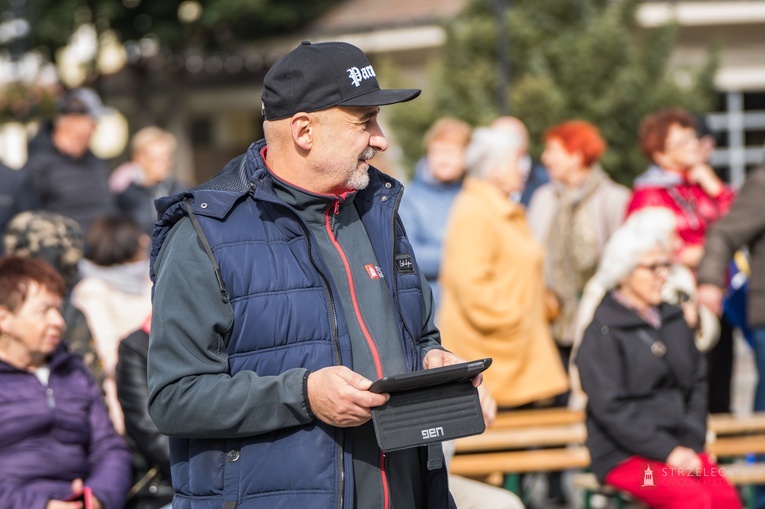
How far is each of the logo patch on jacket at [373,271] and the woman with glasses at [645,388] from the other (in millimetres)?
2530

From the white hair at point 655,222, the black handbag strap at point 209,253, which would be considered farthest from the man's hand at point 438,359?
the white hair at point 655,222

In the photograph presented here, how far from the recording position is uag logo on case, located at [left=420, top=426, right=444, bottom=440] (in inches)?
121

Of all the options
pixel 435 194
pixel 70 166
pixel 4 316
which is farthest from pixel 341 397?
pixel 70 166

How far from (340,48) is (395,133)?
43.0 feet

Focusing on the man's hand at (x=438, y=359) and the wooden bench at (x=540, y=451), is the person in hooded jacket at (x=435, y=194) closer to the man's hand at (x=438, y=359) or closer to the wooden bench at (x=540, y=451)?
the wooden bench at (x=540, y=451)

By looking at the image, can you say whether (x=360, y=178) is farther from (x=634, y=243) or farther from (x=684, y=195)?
(x=684, y=195)

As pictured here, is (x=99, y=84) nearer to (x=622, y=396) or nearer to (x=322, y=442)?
(x=622, y=396)

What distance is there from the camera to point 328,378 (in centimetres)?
299

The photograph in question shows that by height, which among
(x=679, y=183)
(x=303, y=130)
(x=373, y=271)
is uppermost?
(x=303, y=130)

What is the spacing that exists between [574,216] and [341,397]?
521 centimetres

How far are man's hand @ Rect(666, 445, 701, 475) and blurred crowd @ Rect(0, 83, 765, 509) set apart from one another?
1 cm

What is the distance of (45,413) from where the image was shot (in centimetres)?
474

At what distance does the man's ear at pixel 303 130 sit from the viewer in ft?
10.7
